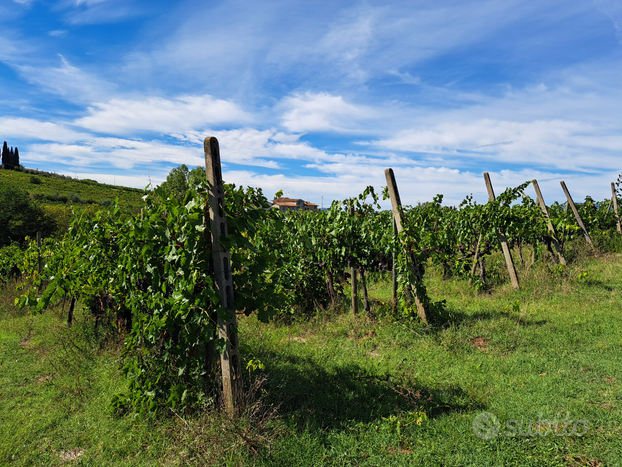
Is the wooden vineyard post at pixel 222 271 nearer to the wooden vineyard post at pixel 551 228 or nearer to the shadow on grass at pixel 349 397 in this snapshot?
the shadow on grass at pixel 349 397

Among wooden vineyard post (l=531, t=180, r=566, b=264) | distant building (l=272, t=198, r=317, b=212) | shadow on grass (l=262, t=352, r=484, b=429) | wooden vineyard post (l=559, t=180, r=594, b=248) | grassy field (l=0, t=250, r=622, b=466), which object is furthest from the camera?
wooden vineyard post (l=559, t=180, r=594, b=248)

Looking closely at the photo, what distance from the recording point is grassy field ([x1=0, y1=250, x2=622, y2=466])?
269 centimetres

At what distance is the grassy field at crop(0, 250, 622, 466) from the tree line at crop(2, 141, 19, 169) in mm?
101037

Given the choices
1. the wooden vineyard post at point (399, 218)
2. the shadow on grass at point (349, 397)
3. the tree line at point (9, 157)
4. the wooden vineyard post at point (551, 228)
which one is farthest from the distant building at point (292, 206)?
the tree line at point (9, 157)

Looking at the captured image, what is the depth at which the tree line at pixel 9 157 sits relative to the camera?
80.2 metres

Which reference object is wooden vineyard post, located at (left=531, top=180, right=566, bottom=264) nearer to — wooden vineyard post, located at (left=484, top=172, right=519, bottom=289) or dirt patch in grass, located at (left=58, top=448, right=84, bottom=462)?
wooden vineyard post, located at (left=484, top=172, right=519, bottom=289)

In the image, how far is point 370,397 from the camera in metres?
3.50

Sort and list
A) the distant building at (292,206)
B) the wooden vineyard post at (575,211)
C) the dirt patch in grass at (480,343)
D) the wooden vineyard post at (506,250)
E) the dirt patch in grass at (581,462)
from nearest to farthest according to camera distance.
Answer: the dirt patch in grass at (581,462) → the dirt patch in grass at (480,343) → the wooden vineyard post at (506,250) → the distant building at (292,206) → the wooden vineyard post at (575,211)

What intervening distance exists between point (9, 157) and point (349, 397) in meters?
112
